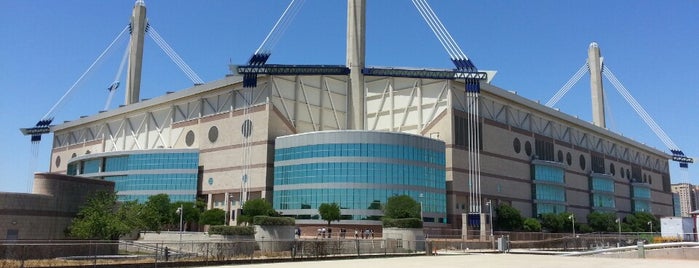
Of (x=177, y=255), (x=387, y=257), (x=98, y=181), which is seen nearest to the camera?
(x=177, y=255)

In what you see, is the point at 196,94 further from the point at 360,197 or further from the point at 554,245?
the point at 554,245

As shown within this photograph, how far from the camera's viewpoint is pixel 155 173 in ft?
298

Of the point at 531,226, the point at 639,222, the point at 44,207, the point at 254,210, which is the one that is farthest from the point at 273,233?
the point at 639,222

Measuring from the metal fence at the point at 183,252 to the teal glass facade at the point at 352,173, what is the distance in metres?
31.4

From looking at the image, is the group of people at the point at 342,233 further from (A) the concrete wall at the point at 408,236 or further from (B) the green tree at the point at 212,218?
(A) the concrete wall at the point at 408,236

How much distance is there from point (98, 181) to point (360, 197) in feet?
124

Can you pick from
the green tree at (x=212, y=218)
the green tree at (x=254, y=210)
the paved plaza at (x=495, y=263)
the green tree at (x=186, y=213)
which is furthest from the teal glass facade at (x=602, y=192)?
the paved plaza at (x=495, y=263)

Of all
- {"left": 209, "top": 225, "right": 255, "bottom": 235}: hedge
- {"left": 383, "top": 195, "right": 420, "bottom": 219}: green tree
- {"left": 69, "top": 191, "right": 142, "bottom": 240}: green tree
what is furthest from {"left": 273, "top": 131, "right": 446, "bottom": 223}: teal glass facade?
{"left": 209, "top": 225, "right": 255, "bottom": 235}: hedge

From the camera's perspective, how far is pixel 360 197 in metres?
73.9

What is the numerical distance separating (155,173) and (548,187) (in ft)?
213

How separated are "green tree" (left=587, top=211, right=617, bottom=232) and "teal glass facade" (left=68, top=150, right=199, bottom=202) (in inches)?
2702

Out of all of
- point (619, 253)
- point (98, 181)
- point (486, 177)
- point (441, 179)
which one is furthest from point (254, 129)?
point (619, 253)

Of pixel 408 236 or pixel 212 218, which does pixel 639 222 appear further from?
pixel 408 236

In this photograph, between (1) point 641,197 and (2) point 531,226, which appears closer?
(2) point 531,226
